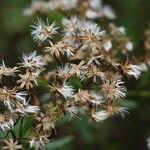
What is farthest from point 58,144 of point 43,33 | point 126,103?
point 43,33

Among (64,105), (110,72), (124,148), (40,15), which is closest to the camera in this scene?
(64,105)

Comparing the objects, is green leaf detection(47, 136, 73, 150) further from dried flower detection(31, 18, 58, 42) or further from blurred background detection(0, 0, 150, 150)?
dried flower detection(31, 18, 58, 42)

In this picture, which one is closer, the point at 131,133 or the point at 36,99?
the point at 36,99

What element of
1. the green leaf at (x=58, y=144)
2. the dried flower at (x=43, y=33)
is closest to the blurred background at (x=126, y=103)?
the green leaf at (x=58, y=144)

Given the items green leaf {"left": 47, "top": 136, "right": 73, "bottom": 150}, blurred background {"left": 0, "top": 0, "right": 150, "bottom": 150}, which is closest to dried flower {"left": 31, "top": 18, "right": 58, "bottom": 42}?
green leaf {"left": 47, "top": 136, "right": 73, "bottom": 150}

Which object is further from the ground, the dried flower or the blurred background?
the dried flower

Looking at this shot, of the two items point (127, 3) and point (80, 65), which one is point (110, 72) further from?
point (127, 3)

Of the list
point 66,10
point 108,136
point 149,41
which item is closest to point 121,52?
point 149,41

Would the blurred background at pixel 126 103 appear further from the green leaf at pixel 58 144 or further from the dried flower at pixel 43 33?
the dried flower at pixel 43 33

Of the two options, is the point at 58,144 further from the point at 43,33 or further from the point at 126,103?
the point at 43,33
